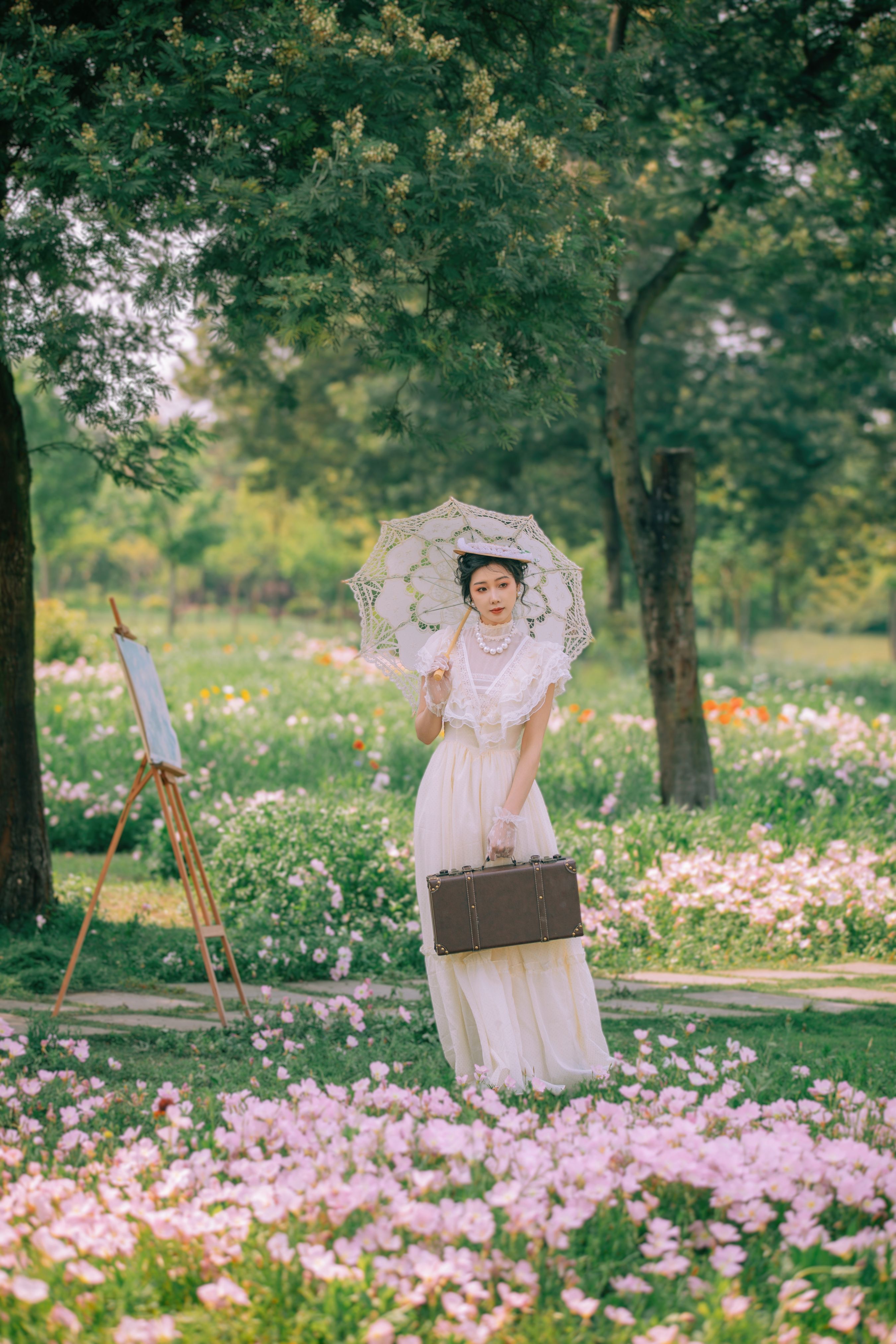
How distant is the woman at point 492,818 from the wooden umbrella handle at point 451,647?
15 millimetres

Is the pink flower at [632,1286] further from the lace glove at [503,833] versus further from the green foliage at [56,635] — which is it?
the green foliage at [56,635]

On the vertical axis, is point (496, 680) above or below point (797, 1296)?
above

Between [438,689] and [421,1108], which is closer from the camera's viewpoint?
[421,1108]

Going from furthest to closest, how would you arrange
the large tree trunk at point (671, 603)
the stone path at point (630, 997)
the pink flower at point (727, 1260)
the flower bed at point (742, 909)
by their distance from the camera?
the large tree trunk at point (671, 603) < the flower bed at point (742, 909) < the stone path at point (630, 997) < the pink flower at point (727, 1260)

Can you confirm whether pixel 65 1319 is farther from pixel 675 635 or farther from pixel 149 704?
pixel 675 635

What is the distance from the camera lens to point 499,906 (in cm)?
375

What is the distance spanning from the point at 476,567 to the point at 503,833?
3.36 feet

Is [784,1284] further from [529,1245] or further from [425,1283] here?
[425,1283]

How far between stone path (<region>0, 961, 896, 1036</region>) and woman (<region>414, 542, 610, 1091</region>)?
0.91 metres

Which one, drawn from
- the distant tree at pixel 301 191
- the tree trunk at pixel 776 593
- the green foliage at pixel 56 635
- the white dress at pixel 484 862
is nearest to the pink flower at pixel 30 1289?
the white dress at pixel 484 862

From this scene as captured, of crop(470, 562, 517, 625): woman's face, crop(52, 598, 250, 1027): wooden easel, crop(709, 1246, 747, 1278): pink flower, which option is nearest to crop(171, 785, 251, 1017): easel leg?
crop(52, 598, 250, 1027): wooden easel

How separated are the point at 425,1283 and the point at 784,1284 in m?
0.78

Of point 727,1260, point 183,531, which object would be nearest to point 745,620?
point 183,531

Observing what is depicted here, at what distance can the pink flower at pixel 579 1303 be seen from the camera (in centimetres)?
218
